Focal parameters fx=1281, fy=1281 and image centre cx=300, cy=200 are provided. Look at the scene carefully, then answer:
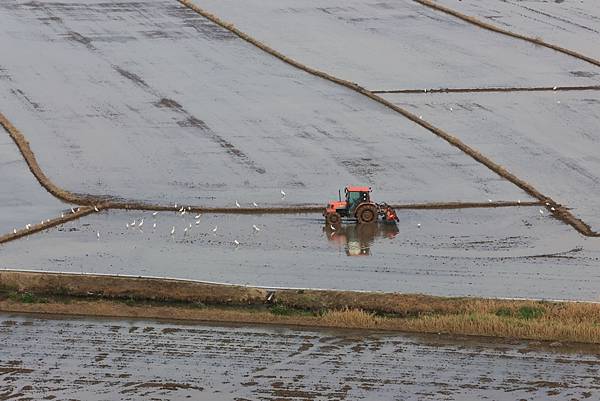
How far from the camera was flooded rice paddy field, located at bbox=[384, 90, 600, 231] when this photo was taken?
90.8 feet

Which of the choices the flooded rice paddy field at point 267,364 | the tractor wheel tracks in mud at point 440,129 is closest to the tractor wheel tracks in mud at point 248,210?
the tractor wheel tracks in mud at point 440,129

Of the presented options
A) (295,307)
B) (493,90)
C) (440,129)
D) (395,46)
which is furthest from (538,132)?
(295,307)

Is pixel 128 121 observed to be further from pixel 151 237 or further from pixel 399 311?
pixel 399 311

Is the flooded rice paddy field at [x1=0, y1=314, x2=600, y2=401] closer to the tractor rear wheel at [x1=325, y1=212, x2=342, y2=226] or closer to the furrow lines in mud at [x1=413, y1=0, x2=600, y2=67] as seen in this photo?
the tractor rear wheel at [x1=325, y1=212, x2=342, y2=226]

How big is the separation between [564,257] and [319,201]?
5.65m

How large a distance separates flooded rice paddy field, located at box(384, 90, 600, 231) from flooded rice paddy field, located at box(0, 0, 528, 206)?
0.94 meters

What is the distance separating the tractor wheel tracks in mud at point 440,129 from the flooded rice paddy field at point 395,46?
1.35ft

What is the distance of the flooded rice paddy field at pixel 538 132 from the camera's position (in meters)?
27.7

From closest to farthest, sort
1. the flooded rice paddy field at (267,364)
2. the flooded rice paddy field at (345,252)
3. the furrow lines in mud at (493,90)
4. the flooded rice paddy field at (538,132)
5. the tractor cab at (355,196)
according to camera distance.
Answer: the flooded rice paddy field at (267,364)
the flooded rice paddy field at (345,252)
the tractor cab at (355,196)
the flooded rice paddy field at (538,132)
the furrow lines in mud at (493,90)

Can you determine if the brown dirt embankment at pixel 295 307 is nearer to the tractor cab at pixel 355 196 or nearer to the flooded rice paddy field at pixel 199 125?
the tractor cab at pixel 355 196

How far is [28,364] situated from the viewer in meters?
18.6

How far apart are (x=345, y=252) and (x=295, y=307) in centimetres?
314

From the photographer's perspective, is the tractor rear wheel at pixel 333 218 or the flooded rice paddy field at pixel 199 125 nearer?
the tractor rear wheel at pixel 333 218

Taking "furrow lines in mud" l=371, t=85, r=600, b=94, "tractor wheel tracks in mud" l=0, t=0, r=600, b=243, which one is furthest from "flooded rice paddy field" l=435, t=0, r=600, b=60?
"tractor wheel tracks in mud" l=0, t=0, r=600, b=243
